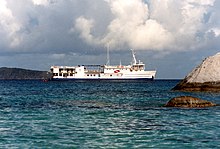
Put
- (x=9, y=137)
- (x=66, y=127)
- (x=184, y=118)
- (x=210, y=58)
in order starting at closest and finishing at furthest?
(x=9, y=137) → (x=66, y=127) → (x=184, y=118) → (x=210, y=58)

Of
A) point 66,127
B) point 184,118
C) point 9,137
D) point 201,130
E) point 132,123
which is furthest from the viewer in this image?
point 184,118

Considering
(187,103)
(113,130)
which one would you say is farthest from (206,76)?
(113,130)

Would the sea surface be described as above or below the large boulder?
below

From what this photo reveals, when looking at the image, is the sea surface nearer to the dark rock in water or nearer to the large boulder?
the dark rock in water

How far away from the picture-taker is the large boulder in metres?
80.6

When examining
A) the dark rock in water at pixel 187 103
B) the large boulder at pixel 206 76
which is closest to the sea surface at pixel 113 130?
the dark rock in water at pixel 187 103

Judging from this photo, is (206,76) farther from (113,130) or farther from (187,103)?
(113,130)

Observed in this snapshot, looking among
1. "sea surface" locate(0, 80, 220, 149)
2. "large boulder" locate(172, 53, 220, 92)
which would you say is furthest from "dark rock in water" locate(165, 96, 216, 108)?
"large boulder" locate(172, 53, 220, 92)

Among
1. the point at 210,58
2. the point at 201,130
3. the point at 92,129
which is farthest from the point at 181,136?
the point at 210,58

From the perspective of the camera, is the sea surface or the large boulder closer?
the sea surface

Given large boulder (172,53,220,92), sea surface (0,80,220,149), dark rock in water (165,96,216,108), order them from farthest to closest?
large boulder (172,53,220,92), dark rock in water (165,96,216,108), sea surface (0,80,220,149)

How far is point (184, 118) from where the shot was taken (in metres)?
34.7

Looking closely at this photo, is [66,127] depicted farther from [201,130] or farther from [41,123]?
[201,130]

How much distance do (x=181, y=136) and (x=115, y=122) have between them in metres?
8.40
